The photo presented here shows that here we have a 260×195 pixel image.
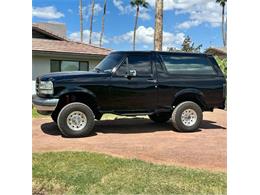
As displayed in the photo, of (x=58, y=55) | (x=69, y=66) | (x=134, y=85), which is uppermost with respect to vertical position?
(x=58, y=55)

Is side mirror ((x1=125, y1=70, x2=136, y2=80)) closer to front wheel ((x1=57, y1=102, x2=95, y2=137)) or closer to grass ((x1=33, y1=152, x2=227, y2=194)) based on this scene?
front wheel ((x1=57, y1=102, x2=95, y2=137))

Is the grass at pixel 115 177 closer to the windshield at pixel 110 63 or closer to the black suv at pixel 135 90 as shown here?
the black suv at pixel 135 90

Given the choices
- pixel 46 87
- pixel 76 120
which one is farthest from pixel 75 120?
pixel 46 87

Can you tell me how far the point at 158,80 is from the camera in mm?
10117

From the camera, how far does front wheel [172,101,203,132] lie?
33.5 ft

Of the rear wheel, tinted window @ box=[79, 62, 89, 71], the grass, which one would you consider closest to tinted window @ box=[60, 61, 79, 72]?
tinted window @ box=[79, 62, 89, 71]

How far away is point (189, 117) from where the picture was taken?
1041cm

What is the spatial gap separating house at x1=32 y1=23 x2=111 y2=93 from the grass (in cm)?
1334

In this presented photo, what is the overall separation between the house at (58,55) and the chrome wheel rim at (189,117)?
35.1ft

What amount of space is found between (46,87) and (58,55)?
11.0 metres

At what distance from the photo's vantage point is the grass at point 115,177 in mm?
5105

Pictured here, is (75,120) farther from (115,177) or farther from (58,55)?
(58,55)
